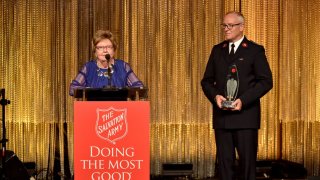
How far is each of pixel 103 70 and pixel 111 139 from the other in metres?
1.11

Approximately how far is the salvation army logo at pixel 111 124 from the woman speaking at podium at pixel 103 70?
927 millimetres

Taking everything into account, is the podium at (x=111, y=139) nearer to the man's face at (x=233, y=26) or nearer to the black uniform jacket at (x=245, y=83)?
the black uniform jacket at (x=245, y=83)

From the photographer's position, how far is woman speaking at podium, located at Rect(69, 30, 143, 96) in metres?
4.47

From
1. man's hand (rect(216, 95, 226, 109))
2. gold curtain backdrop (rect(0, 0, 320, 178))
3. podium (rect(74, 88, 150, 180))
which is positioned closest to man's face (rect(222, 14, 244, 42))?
man's hand (rect(216, 95, 226, 109))

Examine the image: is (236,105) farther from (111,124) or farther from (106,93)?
(111,124)

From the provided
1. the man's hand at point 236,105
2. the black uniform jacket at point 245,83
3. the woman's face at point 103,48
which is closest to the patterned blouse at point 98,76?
the woman's face at point 103,48

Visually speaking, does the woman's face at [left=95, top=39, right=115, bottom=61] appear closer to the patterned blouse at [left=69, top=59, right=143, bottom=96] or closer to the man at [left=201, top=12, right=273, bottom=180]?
the patterned blouse at [left=69, top=59, right=143, bottom=96]

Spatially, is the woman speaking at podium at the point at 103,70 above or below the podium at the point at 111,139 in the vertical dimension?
above

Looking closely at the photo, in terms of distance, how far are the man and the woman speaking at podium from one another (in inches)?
26.8

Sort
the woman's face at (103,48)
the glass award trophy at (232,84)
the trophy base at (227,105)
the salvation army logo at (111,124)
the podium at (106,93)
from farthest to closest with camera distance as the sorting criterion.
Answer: the woman's face at (103,48)
the glass award trophy at (232,84)
the trophy base at (227,105)
the podium at (106,93)
the salvation army logo at (111,124)

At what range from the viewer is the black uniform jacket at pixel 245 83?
4.27 m

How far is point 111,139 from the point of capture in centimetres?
354

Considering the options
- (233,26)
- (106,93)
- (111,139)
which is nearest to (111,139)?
(111,139)

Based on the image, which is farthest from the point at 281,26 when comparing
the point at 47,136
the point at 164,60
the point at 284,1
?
the point at 47,136
